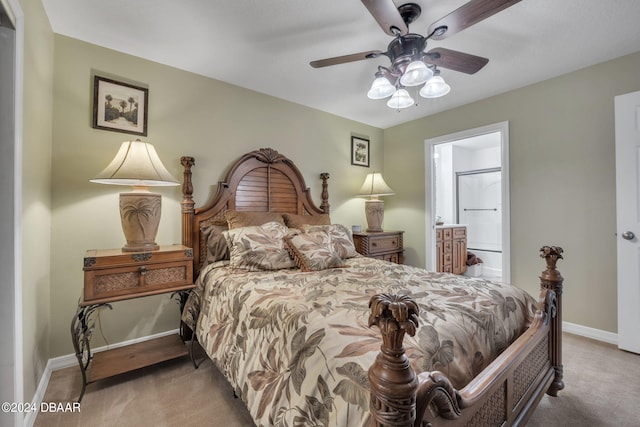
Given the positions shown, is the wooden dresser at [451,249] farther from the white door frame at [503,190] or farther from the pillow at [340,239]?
the pillow at [340,239]

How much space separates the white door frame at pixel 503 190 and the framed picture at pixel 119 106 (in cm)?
320

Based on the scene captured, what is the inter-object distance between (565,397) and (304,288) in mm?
1728

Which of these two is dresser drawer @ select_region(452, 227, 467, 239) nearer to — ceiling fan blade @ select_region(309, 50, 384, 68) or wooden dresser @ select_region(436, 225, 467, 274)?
wooden dresser @ select_region(436, 225, 467, 274)

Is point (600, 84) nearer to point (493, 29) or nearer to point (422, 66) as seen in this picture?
point (493, 29)

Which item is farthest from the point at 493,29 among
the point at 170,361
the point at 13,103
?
the point at 170,361

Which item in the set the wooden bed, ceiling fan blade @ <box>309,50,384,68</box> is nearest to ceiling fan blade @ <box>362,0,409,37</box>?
ceiling fan blade @ <box>309,50,384,68</box>

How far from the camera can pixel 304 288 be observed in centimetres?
164

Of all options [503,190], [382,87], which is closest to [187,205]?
[382,87]

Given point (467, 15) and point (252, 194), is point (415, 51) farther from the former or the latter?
point (252, 194)

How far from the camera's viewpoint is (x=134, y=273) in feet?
6.16

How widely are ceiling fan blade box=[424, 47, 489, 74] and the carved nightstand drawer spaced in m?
2.14

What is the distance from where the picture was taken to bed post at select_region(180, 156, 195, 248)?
8.05ft

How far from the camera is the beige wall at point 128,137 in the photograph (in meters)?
2.05

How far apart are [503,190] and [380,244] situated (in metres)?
1.47
